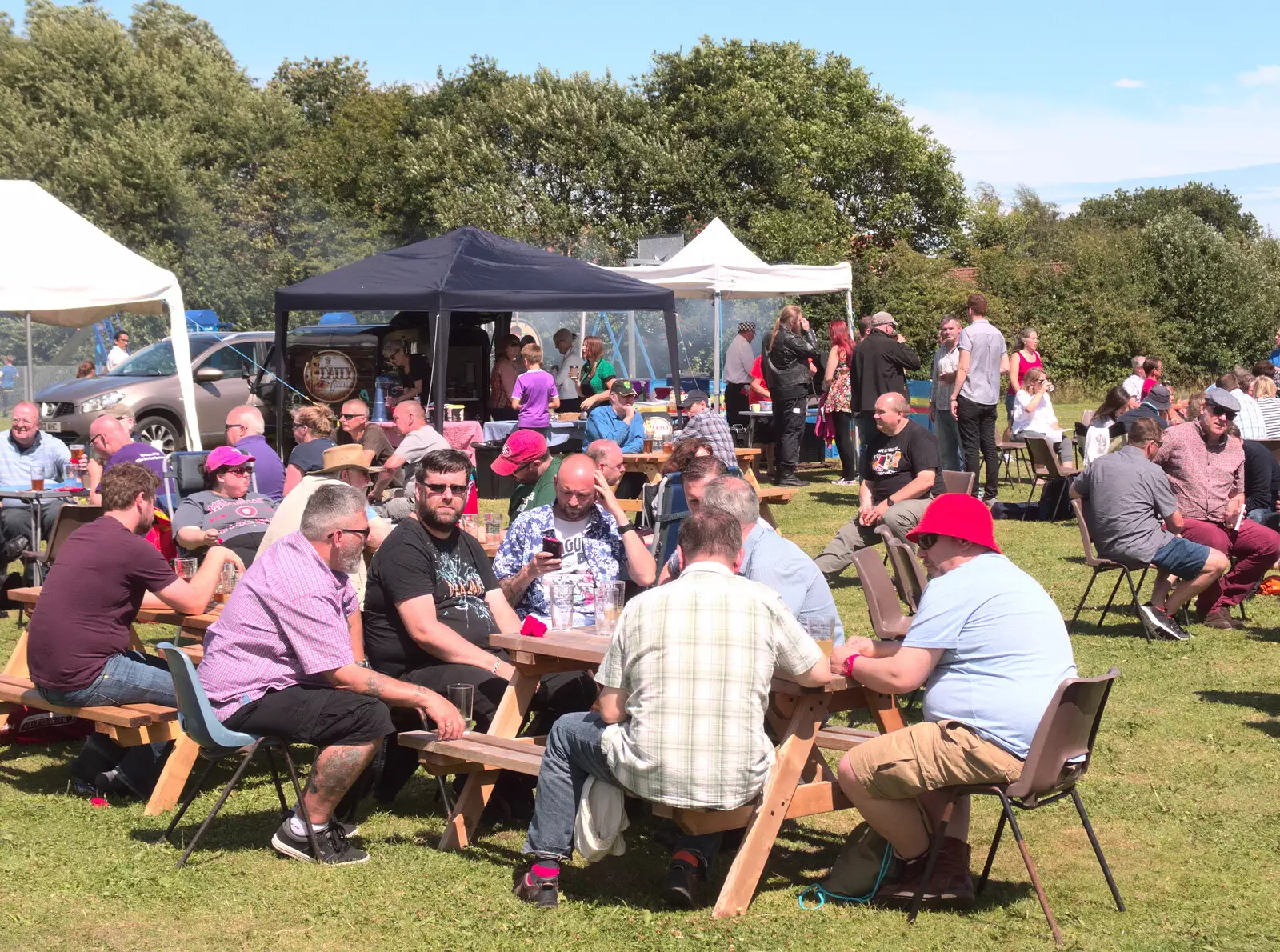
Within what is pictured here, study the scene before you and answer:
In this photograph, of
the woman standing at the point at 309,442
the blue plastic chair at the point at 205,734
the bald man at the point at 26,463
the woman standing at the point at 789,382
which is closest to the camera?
the blue plastic chair at the point at 205,734

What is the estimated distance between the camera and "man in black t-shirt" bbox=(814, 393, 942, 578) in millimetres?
8000

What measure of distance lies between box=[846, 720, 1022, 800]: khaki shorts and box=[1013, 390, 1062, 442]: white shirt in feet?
32.6

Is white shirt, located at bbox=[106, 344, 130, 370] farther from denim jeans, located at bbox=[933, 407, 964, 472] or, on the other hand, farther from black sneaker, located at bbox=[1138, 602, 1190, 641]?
black sneaker, located at bbox=[1138, 602, 1190, 641]

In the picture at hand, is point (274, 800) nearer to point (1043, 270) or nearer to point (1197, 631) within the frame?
point (1197, 631)

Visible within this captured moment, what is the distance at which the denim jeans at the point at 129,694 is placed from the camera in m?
5.00

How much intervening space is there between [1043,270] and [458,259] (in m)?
24.5

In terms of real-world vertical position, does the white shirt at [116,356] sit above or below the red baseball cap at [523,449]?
above

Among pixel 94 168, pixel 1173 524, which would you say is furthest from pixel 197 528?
pixel 94 168

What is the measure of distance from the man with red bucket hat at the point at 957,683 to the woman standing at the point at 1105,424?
792 centimetres

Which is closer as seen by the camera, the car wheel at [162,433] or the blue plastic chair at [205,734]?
the blue plastic chair at [205,734]

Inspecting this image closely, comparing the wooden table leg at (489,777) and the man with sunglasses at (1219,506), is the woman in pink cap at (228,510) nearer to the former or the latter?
the wooden table leg at (489,777)

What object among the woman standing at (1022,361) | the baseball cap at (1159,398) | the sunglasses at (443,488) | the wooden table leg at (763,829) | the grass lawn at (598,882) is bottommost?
the grass lawn at (598,882)

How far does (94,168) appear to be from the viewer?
3170cm

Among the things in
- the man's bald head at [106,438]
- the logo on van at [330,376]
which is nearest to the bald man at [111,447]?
the man's bald head at [106,438]
